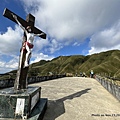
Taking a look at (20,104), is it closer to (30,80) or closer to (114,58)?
(30,80)

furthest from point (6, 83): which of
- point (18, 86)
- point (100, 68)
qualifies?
point (100, 68)

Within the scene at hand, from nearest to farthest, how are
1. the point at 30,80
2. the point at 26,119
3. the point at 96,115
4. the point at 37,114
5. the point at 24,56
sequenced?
1. the point at 26,119
2. the point at 37,114
3. the point at 24,56
4. the point at 96,115
5. the point at 30,80

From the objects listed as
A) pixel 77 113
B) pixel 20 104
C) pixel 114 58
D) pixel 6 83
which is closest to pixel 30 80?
pixel 6 83

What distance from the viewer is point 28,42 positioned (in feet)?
12.7

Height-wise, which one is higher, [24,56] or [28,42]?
[28,42]

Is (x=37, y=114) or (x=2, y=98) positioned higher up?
(x=2, y=98)

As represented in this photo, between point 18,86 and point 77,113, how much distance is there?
2.30m

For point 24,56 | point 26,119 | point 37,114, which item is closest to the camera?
point 26,119

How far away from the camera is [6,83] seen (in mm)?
9016

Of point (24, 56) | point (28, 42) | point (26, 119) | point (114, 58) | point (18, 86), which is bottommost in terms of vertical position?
point (26, 119)

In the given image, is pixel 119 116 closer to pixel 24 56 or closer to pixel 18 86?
pixel 18 86

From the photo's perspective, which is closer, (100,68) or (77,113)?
(77,113)

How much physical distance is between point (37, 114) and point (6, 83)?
661cm

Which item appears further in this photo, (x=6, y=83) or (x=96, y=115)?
(x=6, y=83)
